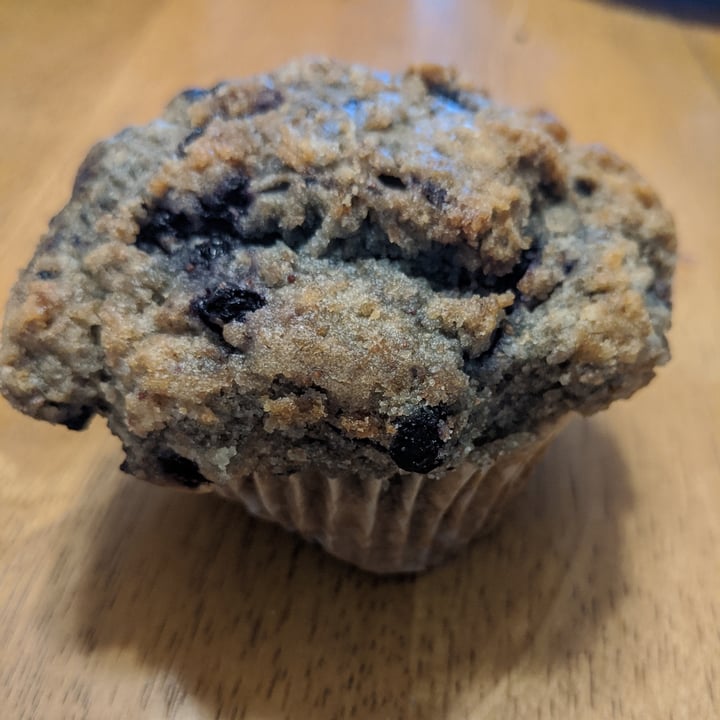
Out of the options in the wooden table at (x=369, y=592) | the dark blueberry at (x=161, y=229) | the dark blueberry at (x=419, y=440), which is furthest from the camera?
the wooden table at (x=369, y=592)

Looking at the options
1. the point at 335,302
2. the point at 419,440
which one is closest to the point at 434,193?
the point at 335,302

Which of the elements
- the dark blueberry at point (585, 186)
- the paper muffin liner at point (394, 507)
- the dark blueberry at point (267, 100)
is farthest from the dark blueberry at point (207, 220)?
the dark blueberry at point (585, 186)

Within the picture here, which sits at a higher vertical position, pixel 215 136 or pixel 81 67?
pixel 215 136

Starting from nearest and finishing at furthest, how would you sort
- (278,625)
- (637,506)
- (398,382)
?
(398,382) → (278,625) → (637,506)

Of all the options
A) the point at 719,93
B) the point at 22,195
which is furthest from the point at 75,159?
the point at 719,93

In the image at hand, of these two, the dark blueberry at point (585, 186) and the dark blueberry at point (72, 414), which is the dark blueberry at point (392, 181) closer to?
the dark blueberry at point (585, 186)

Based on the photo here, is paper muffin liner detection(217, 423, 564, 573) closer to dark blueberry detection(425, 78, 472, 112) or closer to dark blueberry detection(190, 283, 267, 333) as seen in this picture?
dark blueberry detection(190, 283, 267, 333)

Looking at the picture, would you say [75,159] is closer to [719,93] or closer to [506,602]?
[506,602]
